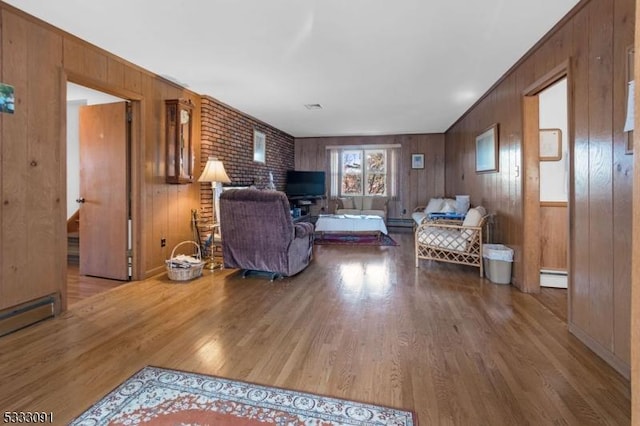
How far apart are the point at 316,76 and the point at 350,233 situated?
335 centimetres

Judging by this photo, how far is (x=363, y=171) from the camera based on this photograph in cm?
865

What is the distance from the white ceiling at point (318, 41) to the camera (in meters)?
2.43

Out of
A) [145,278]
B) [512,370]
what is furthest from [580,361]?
[145,278]

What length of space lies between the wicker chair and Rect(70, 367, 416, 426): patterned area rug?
3.00 metres

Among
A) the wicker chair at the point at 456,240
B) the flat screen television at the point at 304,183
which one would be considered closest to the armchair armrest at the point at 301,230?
the wicker chair at the point at 456,240

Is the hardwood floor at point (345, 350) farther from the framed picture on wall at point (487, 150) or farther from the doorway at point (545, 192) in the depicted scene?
the framed picture on wall at point (487, 150)

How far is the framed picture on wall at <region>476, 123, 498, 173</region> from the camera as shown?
4172 millimetres

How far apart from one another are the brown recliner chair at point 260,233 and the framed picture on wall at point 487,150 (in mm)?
2583

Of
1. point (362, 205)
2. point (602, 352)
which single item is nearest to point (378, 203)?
point (362, 205)

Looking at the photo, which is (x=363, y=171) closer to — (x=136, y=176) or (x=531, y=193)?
(x=531, y=193)

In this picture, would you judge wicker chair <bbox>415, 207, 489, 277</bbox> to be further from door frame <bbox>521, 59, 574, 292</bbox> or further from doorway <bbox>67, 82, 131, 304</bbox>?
doorway <bbox>67, 82, 131, 304</bbox>

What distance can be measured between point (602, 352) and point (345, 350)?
157 cm

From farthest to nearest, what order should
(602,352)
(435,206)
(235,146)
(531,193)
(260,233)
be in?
(435,206), (235,146), (260,233), (531,193), (602,352)

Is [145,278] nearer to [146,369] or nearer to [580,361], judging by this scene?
[146,369]
